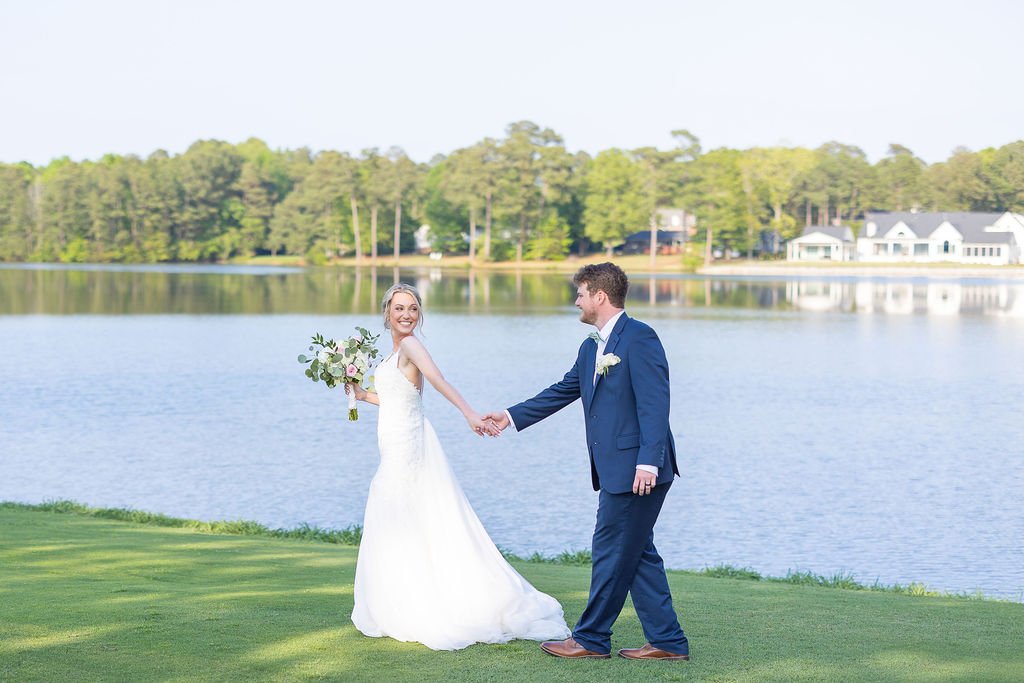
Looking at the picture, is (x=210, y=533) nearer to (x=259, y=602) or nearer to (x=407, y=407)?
(x=259, y=602)

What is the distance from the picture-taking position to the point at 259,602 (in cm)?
663

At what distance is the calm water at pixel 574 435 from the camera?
13.7 meters

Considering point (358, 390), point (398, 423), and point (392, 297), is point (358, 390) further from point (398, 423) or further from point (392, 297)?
point (392, 297)

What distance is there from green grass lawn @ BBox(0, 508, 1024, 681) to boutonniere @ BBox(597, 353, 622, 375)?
1.51 m

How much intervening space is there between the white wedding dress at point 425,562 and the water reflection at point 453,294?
47.3 metres

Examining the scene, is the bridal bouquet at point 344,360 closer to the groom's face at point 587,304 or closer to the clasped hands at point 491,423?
the clasped hands at point 491,423

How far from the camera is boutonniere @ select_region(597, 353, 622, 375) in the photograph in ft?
17.9

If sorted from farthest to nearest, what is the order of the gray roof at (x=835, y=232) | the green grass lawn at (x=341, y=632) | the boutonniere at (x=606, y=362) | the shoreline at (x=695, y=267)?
the gray roof at (x=835, y=232) < the shoreline at (x=695, y=267) < the boutonniere at (x=606, y=362) < the green grass lawn at (x=341, y=632)

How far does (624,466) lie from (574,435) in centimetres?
1544

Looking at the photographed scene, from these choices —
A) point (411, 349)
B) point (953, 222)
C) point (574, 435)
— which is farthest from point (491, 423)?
point (953, 222)

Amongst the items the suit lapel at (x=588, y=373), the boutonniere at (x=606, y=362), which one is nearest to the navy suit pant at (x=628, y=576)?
the suit lapel at (x=588, y=373)

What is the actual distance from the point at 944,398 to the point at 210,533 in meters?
20.7

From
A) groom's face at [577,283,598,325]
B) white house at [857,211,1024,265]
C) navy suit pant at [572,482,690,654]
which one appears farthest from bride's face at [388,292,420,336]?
white house at [857,211,1024,265]

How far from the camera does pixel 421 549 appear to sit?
6.02 m
